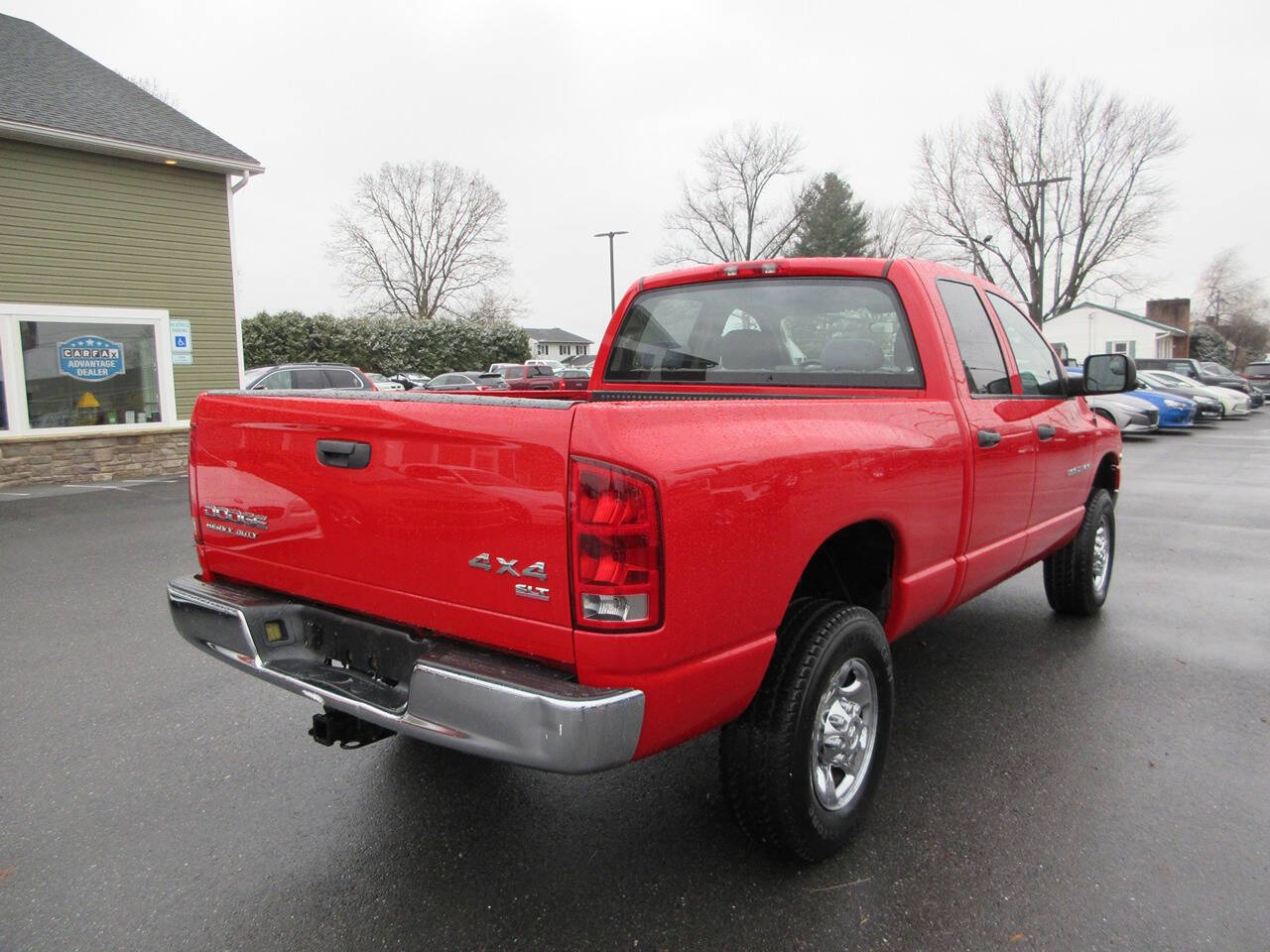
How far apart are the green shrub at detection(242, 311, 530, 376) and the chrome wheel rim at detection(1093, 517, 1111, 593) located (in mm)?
29424

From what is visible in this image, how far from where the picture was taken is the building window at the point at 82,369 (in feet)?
37.7

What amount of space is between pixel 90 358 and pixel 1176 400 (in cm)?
2289

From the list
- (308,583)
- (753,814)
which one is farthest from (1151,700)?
(308,583)

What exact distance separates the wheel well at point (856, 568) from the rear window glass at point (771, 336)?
2.31ft

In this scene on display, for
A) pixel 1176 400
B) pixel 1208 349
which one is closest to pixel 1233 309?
pixel 1208 349

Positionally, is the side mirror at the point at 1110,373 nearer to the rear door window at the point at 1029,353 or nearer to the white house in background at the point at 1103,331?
the rear door window at the point at 1029,353

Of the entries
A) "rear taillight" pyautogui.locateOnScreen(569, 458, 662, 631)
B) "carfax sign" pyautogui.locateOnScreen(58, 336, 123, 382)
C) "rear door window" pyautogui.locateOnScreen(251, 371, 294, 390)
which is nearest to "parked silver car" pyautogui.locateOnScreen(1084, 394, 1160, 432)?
"rear door window" pyautogui.locateOnScreen(251, 371, 294, 390)

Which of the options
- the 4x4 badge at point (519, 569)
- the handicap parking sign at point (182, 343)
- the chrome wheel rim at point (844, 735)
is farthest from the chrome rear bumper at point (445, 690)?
the handicap parking sign at point (182, 343)

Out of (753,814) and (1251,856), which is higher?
(753,814)

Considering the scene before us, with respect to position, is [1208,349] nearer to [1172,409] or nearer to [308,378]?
[1172,409]

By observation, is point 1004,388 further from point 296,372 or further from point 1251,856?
point 296,372

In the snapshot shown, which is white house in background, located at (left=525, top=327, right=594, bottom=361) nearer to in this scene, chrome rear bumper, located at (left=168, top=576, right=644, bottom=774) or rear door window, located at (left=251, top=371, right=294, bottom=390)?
rear door window, located at (left=251, top=371, right=294, bottom=390)

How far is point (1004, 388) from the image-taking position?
12.2 ft

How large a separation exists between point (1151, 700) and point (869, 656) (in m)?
2.11
